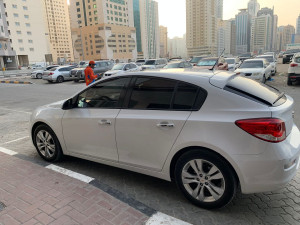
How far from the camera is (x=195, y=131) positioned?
259 centimetres

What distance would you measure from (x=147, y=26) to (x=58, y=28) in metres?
56.8

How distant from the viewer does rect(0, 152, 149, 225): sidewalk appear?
8.70 feet

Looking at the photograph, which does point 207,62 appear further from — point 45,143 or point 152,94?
point 152,94

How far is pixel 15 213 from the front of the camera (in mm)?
2791

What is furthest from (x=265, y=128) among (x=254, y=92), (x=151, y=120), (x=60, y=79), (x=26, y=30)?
(x=26, y=30)

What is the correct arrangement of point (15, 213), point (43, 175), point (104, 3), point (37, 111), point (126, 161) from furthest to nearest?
point (104, 3) → point (37, 111) → point (43, 175) → point (126, 161) → point (15, 213)

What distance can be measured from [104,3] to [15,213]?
4235 inches

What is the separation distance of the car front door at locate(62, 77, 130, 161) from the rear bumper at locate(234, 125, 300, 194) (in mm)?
1666

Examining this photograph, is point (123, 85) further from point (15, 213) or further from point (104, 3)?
point (104, 3)

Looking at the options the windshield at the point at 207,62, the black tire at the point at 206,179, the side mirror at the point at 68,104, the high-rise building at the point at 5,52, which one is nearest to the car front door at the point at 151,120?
the black tire at the point at 206,179

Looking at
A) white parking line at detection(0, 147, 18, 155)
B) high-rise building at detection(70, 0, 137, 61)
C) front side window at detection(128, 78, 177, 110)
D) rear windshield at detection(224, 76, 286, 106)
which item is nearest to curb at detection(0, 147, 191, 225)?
white parking line at detection(0, 147, 18, 155)

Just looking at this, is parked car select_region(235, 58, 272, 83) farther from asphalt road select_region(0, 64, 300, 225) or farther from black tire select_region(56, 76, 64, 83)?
black tire select_region(56, 76, 64, 83)

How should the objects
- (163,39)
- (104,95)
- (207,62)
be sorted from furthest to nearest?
1. (163,39)
2. (207,62)
3. (104,95)

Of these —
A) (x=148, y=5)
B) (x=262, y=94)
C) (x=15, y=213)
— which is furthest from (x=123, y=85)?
(x=148, y=5)
